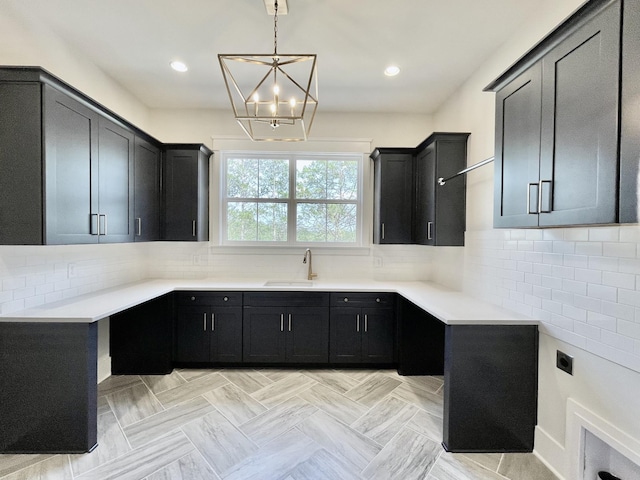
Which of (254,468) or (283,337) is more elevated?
(283,337)

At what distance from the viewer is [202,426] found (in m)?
2.17

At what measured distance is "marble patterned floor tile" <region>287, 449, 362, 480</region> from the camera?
1.75m

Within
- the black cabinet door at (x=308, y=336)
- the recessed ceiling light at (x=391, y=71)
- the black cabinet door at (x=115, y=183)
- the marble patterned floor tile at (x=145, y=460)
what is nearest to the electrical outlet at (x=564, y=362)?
the black cabinet door at (x=308, y=336)

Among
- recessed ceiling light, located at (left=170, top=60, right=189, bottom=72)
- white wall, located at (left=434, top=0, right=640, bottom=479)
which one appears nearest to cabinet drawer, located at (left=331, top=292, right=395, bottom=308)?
white wall, located at (left=434, top=0, right=640, bottom=479)

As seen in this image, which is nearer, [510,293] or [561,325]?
[561,325]

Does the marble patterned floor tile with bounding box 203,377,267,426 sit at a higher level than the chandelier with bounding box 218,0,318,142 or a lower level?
lower

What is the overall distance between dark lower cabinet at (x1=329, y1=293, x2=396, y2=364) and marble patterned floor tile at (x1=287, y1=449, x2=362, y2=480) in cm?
121

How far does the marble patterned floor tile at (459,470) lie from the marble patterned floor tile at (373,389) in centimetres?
71

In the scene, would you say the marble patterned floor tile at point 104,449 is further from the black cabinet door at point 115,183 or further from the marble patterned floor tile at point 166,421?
the black cabinet door at point 115,183

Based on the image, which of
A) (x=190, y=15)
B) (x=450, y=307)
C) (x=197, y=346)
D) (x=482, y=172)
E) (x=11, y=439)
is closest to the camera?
(x=11, y=439)

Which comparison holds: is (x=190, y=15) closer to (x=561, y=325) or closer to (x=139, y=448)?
(x=139, y=448)

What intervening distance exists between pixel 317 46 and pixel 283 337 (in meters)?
2.75

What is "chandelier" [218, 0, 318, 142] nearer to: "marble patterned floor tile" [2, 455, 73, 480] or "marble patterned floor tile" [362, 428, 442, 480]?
"marble patterned floor tile" [362, 428, 442, 480]

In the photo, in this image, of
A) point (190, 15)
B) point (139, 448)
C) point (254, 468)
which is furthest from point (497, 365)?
point (190, 15)
